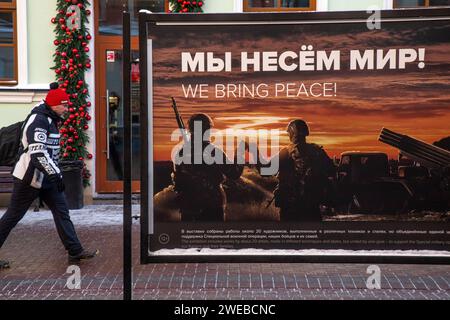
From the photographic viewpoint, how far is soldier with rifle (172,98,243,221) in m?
4.66

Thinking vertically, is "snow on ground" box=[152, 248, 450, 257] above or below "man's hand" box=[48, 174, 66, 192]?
below

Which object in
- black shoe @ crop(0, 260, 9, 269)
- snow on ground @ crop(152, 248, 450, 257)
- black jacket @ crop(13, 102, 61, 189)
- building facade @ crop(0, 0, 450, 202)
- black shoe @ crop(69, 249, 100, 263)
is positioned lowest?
black shoe @ crop(0, 260, 9, 269)

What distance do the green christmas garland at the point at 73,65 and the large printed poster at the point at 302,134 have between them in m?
6.08

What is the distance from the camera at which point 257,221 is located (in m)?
4.75

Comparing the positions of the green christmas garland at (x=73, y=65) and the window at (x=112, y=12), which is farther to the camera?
the window at (x=112, y=12)

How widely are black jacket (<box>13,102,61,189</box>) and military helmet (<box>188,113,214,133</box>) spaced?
8.62ft

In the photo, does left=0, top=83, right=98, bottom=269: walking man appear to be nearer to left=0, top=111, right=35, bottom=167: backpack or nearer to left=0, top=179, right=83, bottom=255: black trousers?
left=0, top=179, right=83, bottom=255: black trousers

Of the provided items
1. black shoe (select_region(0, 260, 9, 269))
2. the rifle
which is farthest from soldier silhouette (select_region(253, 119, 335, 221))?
→ black shoe (select_region(0, 260, 9, 269))

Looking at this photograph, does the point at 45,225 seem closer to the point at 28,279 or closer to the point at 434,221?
the point at 28,279

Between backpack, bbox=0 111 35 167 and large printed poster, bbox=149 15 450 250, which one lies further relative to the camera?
backpack, bbox=0 111 35 167

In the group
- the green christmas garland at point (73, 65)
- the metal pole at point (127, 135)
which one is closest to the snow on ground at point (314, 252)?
the metal pole at point (127, 135)

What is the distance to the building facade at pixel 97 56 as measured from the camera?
10.6 meters

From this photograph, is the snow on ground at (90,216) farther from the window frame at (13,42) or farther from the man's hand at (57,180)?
the man's hand at (57,180)
